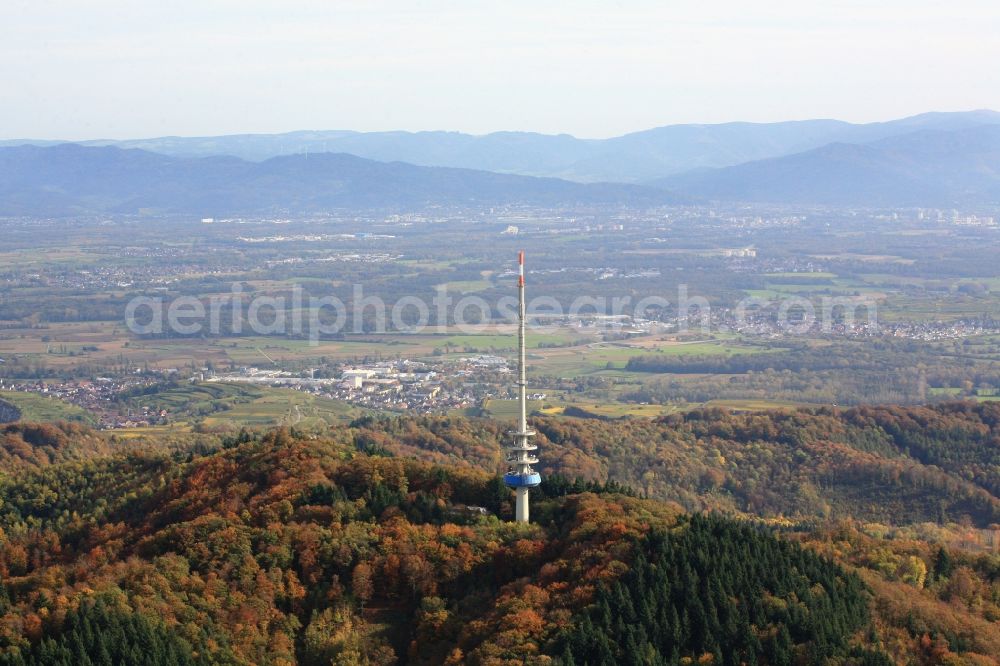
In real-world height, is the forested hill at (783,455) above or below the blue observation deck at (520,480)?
below

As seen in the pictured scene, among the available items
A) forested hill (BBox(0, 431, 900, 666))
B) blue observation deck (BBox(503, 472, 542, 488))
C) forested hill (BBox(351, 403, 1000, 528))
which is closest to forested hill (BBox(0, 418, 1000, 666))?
forested hill (BBox(0, 431, 900, 666))

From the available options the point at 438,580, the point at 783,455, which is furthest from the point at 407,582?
the point at 783,455

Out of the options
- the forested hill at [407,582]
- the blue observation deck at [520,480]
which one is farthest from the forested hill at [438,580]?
the blue observation deck at [520,480]

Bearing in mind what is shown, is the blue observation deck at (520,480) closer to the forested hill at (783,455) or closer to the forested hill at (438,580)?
the forested hill at (438,580)

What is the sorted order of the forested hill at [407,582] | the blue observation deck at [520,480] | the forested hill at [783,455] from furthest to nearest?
1. the forested hill at [783,455]
2. the blue observation deck at [520,480]
3. the forested hill at [407,582]

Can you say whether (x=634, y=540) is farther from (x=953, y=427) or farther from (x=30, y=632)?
(x=953, y=427)

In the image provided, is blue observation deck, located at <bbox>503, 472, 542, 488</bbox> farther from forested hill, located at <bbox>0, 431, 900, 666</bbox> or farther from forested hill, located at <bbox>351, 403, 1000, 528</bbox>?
forested hill, located at <bbox>351, 403, 1000, 528</bbox>
